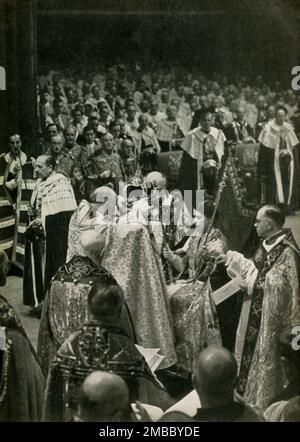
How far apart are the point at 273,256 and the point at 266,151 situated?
0.93m

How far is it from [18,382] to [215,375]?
1.79 metres

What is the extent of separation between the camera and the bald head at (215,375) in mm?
5641

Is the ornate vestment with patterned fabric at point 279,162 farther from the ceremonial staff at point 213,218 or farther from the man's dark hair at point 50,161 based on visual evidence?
the man's dark hair at point 50,161

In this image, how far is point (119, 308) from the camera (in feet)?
21.0

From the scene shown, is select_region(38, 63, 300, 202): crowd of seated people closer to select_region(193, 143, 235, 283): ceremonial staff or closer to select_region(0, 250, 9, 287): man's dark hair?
select_region(193, 143, 235, 283): ceremonial staff

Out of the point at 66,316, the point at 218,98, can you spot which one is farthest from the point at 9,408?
the point at 218,98

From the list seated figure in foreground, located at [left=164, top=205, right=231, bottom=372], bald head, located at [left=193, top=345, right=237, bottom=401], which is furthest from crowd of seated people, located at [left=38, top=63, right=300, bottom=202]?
bald head, located at [left=193, top=345, right=237, bottom=401]

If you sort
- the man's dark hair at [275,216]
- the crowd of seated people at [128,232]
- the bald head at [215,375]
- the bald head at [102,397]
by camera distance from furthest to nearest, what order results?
the man's dark hair at [275,216] → the crowd of seated people at [128,232] → the bald head at [215,375] → the bald head at [102,397]

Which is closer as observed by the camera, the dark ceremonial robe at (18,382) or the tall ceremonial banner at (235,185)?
the dark ceremonial robe at (18,382)

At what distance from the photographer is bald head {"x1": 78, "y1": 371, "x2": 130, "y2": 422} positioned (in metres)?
5.43

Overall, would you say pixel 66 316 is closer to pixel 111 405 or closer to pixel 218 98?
pixel 111 405

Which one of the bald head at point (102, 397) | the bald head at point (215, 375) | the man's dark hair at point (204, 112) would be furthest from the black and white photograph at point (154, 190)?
the bald head at point (102, 397)

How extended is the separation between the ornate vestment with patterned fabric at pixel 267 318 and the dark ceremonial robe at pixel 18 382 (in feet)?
5.67

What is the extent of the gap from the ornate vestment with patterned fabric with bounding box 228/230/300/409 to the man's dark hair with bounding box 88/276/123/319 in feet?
3.58
